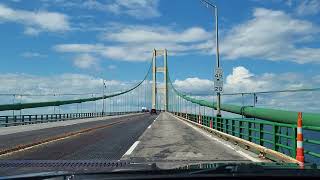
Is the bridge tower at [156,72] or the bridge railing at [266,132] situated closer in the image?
the bridge railing at [266,132]

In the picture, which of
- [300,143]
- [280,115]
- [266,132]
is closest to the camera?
[300,143]

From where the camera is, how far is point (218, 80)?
35.3m

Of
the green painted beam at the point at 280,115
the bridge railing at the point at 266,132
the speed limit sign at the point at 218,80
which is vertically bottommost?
the bridge railing at the point at 266,132

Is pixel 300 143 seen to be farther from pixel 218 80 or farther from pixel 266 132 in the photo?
pixel 218 80

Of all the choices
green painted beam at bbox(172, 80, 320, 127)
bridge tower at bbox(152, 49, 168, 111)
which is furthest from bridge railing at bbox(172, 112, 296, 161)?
bridge tower at bbox(152, 49, 168, 111)

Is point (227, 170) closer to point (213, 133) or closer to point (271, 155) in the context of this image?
point (271, 155)

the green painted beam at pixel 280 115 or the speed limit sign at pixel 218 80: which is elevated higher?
the speed limit sign at pixel 218 80

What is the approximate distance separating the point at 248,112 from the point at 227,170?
21119mm

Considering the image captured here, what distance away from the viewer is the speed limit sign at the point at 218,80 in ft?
115

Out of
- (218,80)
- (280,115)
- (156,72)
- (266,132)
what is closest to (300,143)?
(266,132)

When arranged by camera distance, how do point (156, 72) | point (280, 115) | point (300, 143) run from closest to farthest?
point (300, 143) < point (280, 115) < point (156, 72)

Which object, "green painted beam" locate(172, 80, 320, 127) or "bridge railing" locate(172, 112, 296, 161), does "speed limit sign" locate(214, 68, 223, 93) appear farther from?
"bridge railing" locate(172, 112, 296, 161)

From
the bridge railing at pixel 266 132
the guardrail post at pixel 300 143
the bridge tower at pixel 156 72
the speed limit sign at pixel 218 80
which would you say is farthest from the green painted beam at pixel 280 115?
the bridge tower at pixel 156 72

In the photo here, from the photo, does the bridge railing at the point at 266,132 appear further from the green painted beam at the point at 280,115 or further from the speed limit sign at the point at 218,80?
the speed limit sign at the point at 218,80
